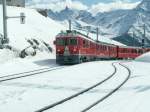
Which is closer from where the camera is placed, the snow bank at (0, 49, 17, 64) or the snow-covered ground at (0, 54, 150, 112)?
the snow-covered ground at (0, 54, 150, 112)

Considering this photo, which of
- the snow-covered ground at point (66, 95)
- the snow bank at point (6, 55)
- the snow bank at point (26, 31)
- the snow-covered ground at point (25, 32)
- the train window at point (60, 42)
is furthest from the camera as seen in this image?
the snow bank at point (26, 31)

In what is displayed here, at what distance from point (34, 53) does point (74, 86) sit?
27.8 meters

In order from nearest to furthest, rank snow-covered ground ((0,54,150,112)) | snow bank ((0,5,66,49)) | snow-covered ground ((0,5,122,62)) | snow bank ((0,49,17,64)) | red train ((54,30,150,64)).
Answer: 1. snow-covered ground ((0,54,150,112))
2. red train ((54,30,150,64))
3. snow bank ((0,49,17,64))
4. snow-covered ground ((0,5,122,62))
5. snow bank ((0,5,66,49))

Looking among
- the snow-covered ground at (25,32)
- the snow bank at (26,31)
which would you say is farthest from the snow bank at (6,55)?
the snow bank at (26,31)

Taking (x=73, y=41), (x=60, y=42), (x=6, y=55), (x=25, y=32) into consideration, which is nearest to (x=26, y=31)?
(x=25, y=32)

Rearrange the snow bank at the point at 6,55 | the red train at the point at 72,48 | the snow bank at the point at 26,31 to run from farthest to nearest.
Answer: the snow bank at the point at 26,31 → the snow bank at the point at 6,55 → the red train at the point at 72,48

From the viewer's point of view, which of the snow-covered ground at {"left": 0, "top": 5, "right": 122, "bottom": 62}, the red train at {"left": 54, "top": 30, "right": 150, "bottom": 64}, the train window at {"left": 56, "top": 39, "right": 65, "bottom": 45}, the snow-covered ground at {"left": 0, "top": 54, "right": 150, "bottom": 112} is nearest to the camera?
the snow-covered ground at {"left": 0, "top": 54, "right": 150, "bottom": 112}

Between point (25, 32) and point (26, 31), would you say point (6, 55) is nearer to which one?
point (25, 32)

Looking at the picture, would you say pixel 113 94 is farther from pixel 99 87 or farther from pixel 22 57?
pixel 22 57

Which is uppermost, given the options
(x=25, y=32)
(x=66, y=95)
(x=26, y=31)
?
(x=26, y=31)

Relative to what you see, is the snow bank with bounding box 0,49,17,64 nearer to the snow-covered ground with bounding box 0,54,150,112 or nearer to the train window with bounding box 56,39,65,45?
the train window with bounding box 56,39,65,45

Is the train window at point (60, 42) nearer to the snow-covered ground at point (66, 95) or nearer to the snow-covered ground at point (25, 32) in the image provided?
the snow-covered ground at point (25, 32)

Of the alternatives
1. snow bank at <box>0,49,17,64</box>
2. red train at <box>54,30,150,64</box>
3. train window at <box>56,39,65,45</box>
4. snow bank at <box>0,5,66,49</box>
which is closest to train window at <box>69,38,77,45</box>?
red train at <box>54,30,150,64</box>

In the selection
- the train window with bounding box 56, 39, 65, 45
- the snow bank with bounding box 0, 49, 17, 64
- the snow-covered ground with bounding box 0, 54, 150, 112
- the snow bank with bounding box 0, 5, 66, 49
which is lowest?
the snow-covered ground with bounding box 0, 54, 150, 112
